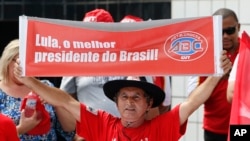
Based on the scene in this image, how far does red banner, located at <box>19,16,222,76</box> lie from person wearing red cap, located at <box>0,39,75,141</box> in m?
0.64

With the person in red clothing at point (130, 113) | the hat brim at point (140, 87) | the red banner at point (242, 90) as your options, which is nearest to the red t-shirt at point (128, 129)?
the person in red clothing at point (130, 113)

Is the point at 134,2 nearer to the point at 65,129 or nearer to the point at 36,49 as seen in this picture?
the point at 65,129

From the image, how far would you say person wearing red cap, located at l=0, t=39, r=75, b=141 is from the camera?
230 inches

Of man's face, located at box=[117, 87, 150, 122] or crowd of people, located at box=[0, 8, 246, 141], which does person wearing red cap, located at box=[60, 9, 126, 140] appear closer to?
crowd of people, located at box=[0, 8, 246, 141]

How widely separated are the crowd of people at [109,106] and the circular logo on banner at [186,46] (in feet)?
0.48

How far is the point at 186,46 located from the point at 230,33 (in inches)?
52.2

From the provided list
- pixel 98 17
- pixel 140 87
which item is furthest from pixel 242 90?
pixel 98 17

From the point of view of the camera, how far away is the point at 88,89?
669 centimetres

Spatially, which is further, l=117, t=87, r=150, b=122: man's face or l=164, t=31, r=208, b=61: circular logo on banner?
l=117, t=87, r=150, b=122: man's face

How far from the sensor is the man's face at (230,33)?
6.34 metres

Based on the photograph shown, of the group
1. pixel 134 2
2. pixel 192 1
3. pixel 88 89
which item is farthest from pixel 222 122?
pixel 134 2

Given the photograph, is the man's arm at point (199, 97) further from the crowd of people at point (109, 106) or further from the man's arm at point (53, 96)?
the man's arm at point (53, 96)

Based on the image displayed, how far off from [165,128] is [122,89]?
1.21ft

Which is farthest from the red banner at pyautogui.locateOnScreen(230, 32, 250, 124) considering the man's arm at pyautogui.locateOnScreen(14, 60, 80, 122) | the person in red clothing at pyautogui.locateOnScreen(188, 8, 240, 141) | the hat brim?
the person in red clothing at pyautogui.locateOnScreen(188, 8, 240, 141)
